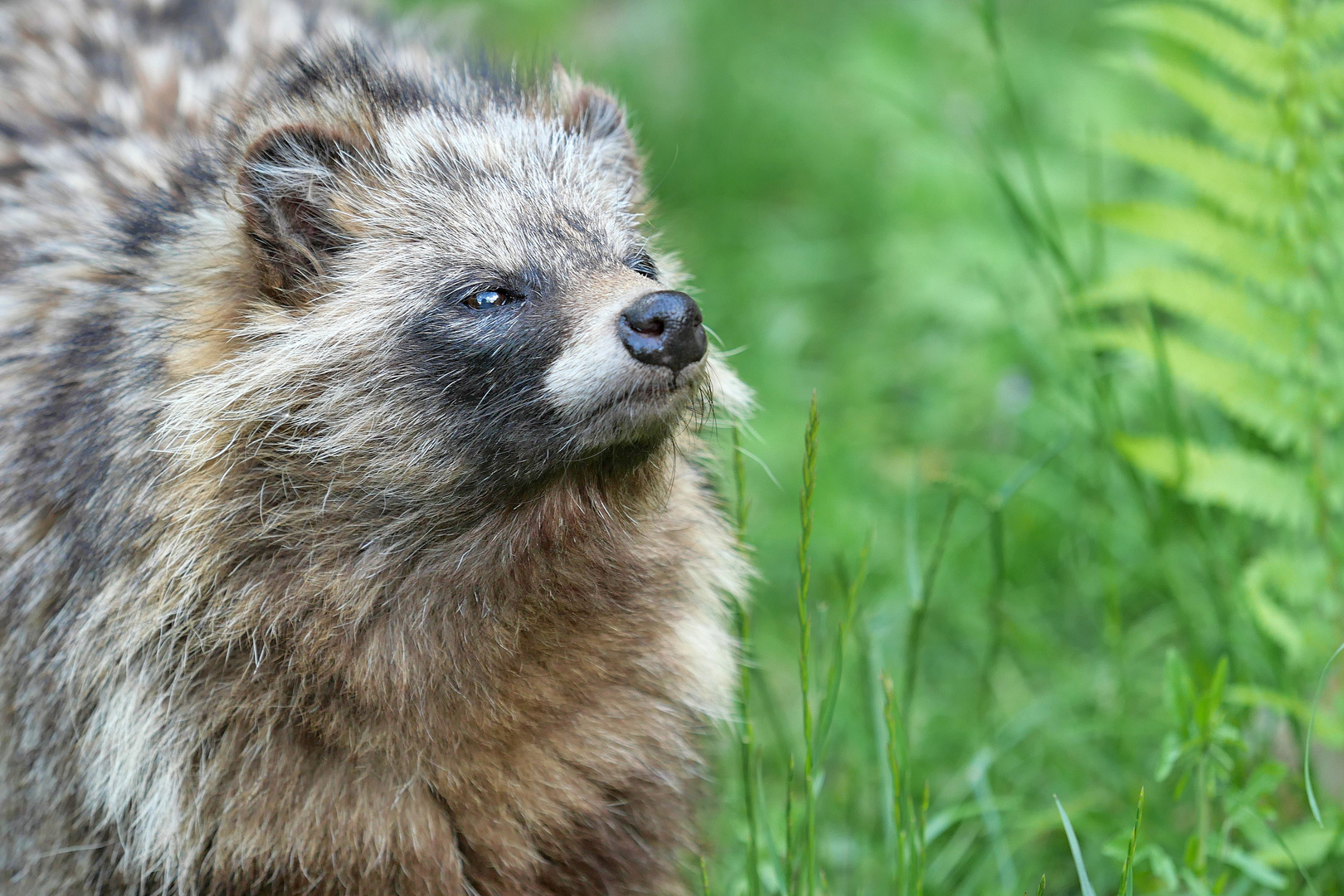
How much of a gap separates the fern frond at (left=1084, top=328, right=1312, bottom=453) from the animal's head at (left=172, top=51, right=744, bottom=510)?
1.92 metres

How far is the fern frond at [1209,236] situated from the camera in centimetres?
444

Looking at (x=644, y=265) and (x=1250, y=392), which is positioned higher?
(x=644, y=265)

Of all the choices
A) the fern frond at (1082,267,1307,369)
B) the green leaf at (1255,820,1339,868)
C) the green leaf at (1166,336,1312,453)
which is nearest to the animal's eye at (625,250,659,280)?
the fern frond at (1082,267,1307,369)

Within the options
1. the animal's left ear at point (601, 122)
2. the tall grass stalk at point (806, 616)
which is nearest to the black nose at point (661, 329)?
the tall grass stalk at point (806, 616)

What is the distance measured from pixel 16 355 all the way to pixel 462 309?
1558mm

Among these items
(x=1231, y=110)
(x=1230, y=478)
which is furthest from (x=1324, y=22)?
(x=1230, y=478)

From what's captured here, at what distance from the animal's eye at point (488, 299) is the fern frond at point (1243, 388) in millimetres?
2344

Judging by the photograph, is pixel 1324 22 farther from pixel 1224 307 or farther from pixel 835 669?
pixel 835 669

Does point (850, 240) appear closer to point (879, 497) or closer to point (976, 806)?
point (879, 497)

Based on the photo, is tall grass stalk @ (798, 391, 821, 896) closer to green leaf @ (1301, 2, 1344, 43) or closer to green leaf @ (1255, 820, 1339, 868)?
green leaf @ (1255, 820, 1339, 868)

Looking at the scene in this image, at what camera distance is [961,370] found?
22.0 feet

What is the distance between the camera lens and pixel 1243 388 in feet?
14.8

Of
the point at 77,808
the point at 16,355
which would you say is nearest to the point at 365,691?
the point at 77,808

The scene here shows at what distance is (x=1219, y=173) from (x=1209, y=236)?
0.21 meters
